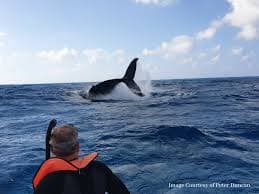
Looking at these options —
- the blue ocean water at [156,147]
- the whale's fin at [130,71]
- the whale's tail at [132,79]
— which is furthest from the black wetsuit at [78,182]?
the whale's fin at [130,71]

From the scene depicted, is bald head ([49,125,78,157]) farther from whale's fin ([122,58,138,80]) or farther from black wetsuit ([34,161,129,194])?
whale's fin ([122,58,138,80])

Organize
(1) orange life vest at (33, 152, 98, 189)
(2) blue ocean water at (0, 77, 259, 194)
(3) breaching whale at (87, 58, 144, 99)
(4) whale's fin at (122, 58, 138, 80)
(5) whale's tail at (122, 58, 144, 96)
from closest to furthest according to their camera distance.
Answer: (1) orange life vest at (33, 152, 98, 189), (2) blue ocean water at (0, 77, 259, 194), (3) breaching whale at (87, 58, 144, 99), (5) whale's tail at (122, 58, 144, 96), (4) whale's fin at (122, 58, 138, 80)

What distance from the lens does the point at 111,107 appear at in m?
22.7

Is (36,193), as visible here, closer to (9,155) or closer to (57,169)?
(57,169)

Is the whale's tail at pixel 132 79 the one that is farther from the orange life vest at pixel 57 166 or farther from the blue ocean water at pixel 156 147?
the orange life vest at pixel 57 166

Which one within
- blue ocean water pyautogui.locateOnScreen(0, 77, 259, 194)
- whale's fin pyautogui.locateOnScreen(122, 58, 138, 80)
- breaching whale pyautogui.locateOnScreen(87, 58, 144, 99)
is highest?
whale's fin pyautogui.locateOnScreen(122, 58, 138, 80)

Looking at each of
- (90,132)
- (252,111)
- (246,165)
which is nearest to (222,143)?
(246,165)

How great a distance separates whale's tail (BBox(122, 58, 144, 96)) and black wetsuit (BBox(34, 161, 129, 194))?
24.5 meters

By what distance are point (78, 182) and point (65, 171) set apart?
17 centimetres

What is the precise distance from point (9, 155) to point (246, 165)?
22.4 ft

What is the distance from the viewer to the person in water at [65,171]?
11.2 feet

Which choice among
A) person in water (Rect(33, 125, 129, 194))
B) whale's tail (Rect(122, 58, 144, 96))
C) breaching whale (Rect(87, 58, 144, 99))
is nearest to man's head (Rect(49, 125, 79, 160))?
person in water (Rect(33, 125, 129, 194))

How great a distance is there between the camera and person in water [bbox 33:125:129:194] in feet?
11.2

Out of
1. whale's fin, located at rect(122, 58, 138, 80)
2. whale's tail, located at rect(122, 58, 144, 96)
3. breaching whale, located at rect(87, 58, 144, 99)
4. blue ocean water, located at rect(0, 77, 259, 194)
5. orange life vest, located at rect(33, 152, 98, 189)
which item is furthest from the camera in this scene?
whale's fin, located at rect(122, 58, 138, 80)
